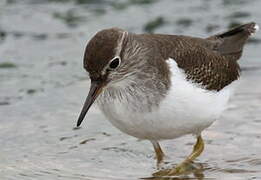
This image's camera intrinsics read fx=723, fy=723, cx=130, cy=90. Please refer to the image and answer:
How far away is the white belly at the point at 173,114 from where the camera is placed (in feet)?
27.7

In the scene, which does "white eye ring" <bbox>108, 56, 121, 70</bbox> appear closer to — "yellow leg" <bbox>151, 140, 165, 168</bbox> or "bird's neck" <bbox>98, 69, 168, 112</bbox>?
"bird's neck" <bbox>98, 69, 168, 112</bbox>

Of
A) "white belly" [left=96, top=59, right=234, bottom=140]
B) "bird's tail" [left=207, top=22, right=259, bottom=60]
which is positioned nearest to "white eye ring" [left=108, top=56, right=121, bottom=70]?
"white belly" [left=96, top=59, right=234, bottom=140]

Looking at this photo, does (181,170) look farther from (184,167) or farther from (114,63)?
(114,63)

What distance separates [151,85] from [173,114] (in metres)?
0.43

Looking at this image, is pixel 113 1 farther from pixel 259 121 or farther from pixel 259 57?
pixel 259 121

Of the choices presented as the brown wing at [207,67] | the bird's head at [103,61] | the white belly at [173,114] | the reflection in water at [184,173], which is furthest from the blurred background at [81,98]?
the bird's head at [103,61]

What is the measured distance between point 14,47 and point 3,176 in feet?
17.8

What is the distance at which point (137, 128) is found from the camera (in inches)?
337

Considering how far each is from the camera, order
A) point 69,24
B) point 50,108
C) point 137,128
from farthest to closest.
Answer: point 69,24 → point 50,108 → point 137,128

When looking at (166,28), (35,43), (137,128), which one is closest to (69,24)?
(35,43)

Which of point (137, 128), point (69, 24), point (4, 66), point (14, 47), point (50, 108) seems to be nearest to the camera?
point (137, 128)

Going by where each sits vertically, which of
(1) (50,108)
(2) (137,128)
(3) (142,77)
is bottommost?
(1) (50,108)

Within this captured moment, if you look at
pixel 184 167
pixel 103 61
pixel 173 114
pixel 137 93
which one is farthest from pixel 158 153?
pixel 103 61

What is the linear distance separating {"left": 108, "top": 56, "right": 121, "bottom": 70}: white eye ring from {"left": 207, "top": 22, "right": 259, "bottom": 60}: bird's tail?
2083 mm
